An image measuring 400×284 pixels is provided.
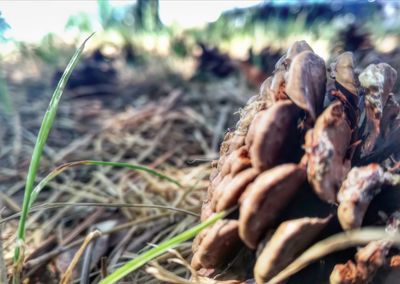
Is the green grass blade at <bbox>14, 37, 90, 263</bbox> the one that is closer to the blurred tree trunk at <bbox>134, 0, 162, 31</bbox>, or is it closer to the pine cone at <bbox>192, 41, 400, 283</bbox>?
the pine cone at <bbox>192, 41, 400, 283</bbox>

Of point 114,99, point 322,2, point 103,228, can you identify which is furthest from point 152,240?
point 322,2

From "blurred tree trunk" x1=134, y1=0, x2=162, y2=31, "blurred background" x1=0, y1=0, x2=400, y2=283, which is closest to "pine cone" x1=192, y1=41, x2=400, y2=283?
"blurred background" x1=0, y1=0, x2=400, y2=283

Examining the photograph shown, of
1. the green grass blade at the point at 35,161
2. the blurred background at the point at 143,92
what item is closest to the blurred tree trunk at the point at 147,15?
the blurred background at the point at 143,92

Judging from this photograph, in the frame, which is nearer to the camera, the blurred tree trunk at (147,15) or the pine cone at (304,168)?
the pine cone at (304,168)

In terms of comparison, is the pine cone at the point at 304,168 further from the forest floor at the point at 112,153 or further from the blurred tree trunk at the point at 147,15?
the blurred tree trunk at the point at 147,15

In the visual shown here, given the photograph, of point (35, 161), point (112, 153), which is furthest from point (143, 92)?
point (35, 161)

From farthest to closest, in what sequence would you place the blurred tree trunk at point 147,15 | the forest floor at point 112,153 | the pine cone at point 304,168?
the blurred tree trunk at point 147,15
the forest floor at point 112,153
the pine cone at point 304,168

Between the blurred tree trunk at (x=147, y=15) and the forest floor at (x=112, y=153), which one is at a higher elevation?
the blurred tree trunk at (x=147, y=15)
